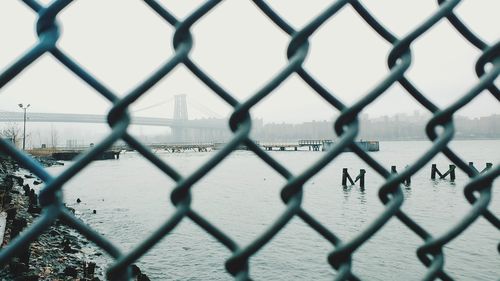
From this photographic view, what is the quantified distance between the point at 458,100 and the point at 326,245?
1176cm

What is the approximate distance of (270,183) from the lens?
28.7 meters

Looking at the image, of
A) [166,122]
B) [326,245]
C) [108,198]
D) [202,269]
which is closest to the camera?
[202,269]

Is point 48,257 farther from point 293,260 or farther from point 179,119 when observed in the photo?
point 179,119

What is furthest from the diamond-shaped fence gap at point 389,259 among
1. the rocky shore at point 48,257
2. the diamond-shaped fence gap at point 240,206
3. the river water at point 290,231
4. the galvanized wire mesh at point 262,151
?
the galvanized wire mesh at point 262,151

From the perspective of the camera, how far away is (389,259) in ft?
34.8

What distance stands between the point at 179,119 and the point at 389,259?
285ft

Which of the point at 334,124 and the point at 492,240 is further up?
the point at 334,124

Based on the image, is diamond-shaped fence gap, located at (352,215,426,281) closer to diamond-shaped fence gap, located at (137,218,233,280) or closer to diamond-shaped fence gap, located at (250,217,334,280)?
diamond-shaped fence gap, located at (250,217,334,280)

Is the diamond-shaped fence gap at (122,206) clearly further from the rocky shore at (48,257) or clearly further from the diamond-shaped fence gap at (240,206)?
the diamond-shaped fence gap at (240,206)

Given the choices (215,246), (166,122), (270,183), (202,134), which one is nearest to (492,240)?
(215,246)

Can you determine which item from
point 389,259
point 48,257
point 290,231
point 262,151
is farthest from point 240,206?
point 262,151

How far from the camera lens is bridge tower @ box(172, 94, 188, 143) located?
90500mm

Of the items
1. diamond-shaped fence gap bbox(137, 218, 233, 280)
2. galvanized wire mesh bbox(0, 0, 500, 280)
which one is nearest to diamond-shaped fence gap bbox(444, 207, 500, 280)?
diamond-shaped fence gap bbox(137, 218, 233, 280)

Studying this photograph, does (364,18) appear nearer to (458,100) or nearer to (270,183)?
(458,100)
